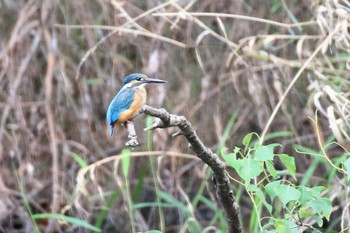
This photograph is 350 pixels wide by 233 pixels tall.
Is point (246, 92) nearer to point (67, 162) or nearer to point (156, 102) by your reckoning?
point (156, 102)

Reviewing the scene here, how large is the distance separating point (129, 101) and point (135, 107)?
0.14ft

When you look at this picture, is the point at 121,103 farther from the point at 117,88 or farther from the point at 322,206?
the point at 117,88

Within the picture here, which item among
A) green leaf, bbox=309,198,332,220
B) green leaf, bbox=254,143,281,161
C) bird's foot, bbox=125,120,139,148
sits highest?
bird's foot, bbox=125,120,139,148

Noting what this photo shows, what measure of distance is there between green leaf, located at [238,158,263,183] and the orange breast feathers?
30cm

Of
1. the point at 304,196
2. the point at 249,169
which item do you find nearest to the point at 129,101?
the point at 249,169

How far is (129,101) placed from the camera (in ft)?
6.20

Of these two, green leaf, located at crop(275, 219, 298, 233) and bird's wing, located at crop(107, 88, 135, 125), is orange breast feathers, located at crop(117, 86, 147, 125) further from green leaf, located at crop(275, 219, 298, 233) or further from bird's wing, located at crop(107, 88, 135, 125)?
green leaf, located at crop(275, 219, 298, 233)

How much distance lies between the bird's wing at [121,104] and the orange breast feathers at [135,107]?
0.01 m

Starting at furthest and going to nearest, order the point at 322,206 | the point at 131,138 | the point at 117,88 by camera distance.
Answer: the point at 117,88 → the point at 322,206 → the point at 131,138

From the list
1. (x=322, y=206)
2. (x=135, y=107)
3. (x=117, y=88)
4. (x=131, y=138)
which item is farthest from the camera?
(x=117, y=88)

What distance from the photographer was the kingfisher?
1870mm

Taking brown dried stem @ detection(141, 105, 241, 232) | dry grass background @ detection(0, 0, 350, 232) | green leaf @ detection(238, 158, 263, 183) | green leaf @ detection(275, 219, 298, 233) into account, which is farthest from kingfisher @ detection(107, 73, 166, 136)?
dry grass background @ detection(0, 0, 350, 232)

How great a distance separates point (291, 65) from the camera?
10.6 ft

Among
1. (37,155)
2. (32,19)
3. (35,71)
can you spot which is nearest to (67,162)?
(37,155)
